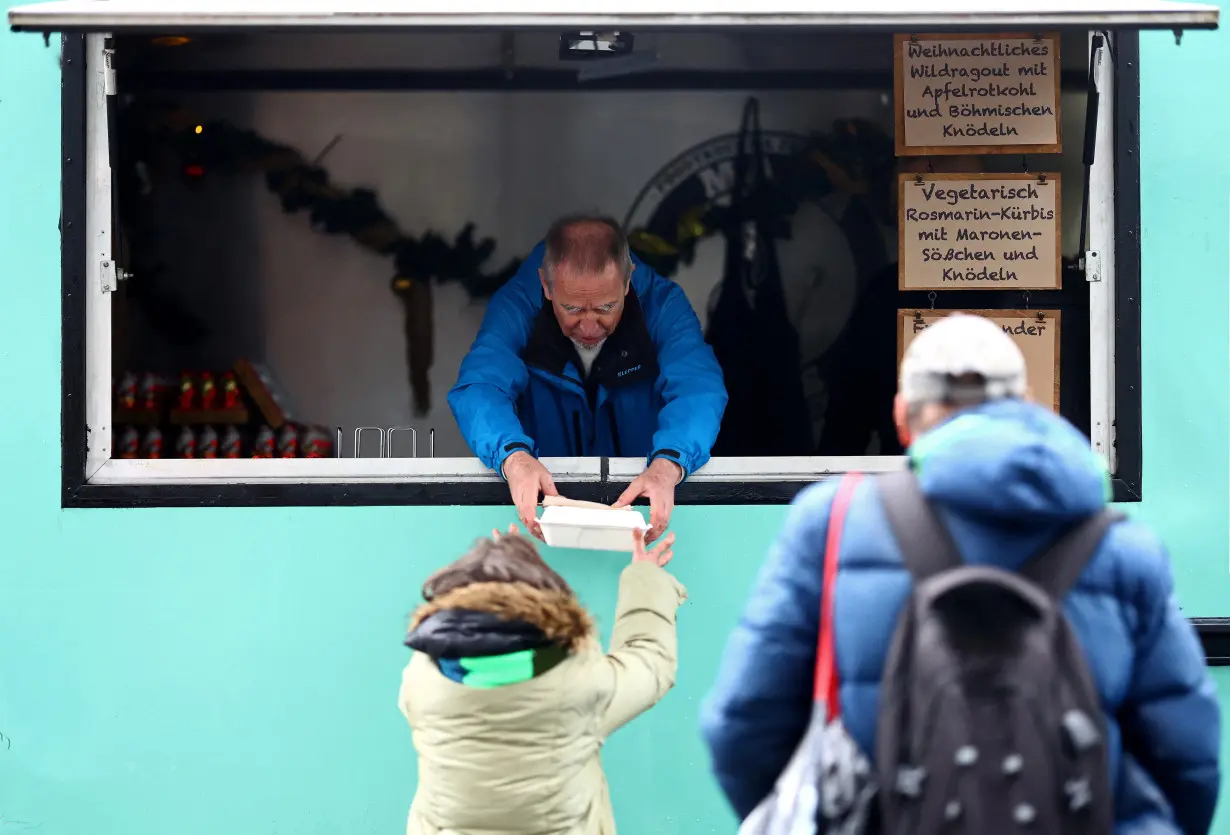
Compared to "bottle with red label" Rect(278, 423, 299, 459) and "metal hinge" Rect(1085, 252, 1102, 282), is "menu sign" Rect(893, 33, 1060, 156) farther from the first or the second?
"bottle with red label" Rect(278, 423, 299, 459)

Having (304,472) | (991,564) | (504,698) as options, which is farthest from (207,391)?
(991,564)

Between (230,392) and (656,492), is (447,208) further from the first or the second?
(656,492)

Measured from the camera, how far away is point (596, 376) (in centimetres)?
371

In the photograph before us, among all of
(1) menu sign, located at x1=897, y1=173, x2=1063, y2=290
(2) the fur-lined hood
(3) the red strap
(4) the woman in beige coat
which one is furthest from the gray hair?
(3) the red strap

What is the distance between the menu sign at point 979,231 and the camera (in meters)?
3.67

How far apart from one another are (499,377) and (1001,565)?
6.08 ft

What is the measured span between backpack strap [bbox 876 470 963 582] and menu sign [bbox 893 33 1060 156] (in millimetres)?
1911

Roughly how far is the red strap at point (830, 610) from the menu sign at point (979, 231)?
1844mm

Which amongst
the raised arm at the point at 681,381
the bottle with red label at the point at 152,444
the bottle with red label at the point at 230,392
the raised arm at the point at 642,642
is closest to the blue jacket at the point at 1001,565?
the raised arm at the point at 642,642

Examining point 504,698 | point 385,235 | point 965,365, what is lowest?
point 504,698

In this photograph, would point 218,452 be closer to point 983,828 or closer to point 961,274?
point 961,274

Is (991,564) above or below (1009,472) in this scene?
below

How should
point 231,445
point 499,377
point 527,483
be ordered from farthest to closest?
point 231,445 < point 499,377 < point 527,483

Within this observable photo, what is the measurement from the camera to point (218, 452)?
454 centimetres
